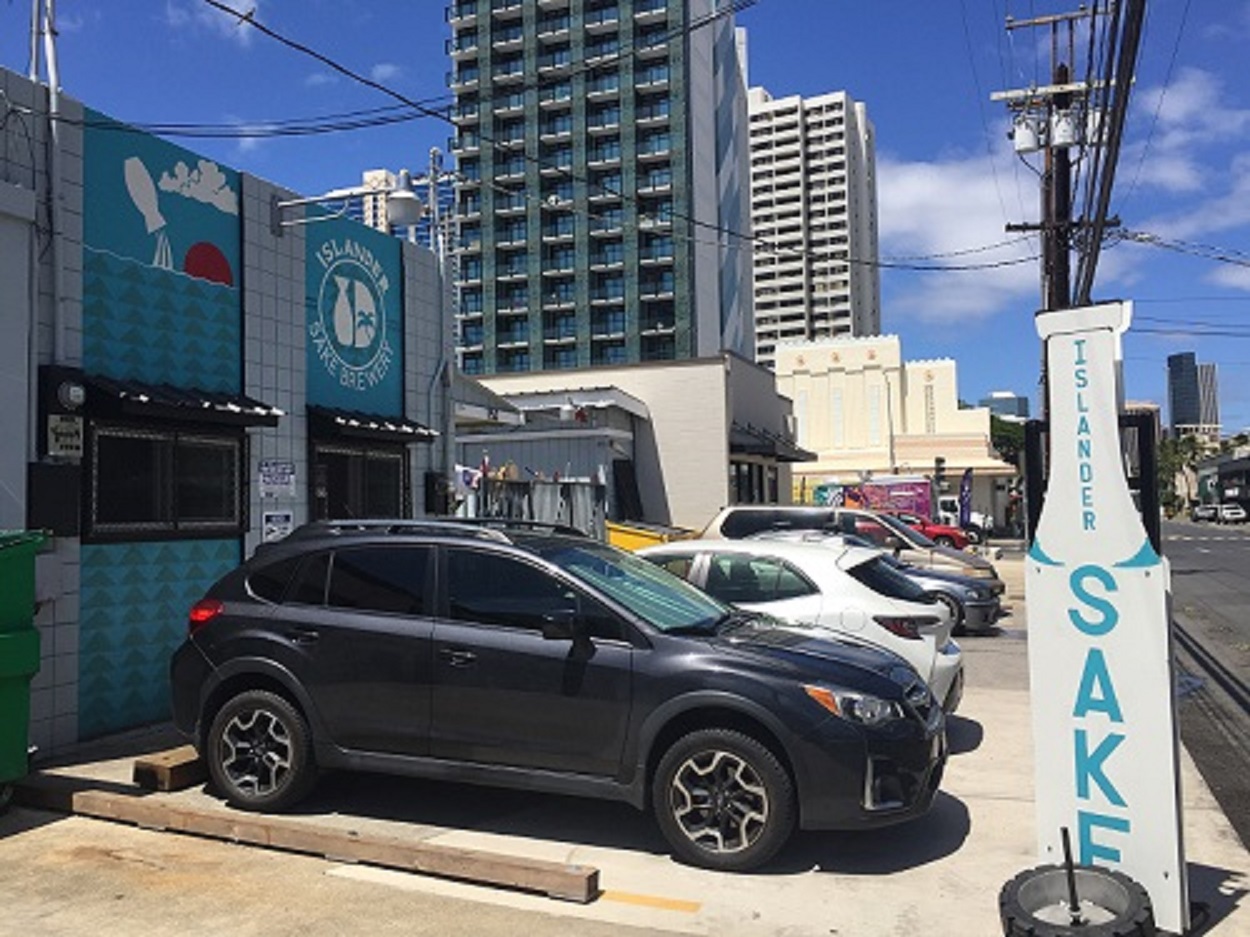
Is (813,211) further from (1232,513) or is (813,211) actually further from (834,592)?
(834,592)

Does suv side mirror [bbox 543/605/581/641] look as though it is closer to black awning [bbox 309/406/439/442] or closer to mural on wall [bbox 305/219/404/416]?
black awning [bbox 309/406/439/442]

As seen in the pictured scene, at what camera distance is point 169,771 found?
6527 millimetres

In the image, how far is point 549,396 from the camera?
→ 99.0 feet

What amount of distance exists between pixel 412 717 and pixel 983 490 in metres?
58.2

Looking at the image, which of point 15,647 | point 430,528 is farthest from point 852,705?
point 15,647

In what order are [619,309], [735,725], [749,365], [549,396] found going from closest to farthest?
[735,725], [549,396], [749,365], [619,309]

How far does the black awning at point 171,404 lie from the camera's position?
25.4 feet

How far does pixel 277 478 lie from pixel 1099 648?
7.51 m

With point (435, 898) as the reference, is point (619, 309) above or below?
above

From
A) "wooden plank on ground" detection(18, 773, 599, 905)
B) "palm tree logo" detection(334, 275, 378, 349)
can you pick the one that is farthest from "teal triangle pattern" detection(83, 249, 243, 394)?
"wooden plank on ground" detection(18, 773, 599, 905)

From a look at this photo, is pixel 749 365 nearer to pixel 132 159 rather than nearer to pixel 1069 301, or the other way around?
pixel 1069 301

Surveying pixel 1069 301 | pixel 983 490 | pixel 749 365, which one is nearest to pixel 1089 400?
pixel 1069 301

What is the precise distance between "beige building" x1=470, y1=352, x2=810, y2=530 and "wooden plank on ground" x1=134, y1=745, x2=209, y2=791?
64.9 ft

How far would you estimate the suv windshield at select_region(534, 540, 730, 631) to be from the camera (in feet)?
19.0
